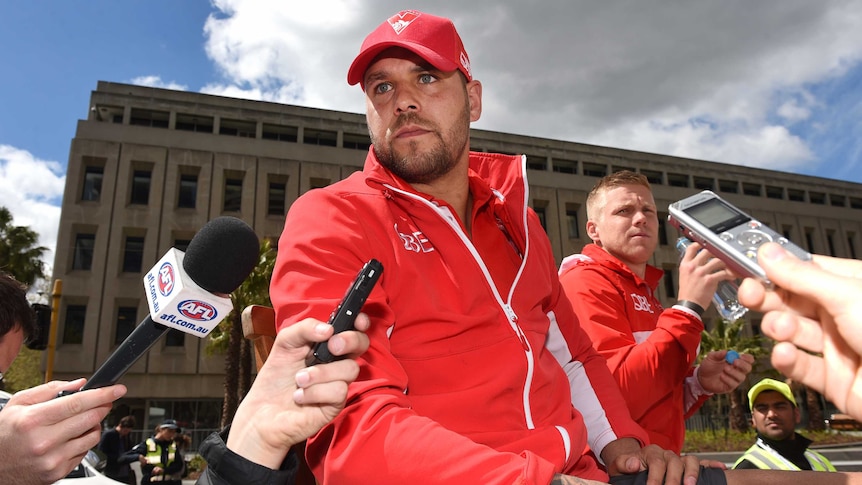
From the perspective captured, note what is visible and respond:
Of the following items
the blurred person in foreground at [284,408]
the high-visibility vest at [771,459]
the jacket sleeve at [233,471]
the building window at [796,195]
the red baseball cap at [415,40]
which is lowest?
the high-visibility vest at [771,459]

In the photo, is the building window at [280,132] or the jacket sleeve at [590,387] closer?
the jacket sleeve at [590,387]

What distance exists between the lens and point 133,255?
109 ft

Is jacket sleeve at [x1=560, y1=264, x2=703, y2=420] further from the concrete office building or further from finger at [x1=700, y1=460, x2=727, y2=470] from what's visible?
the concrete office building

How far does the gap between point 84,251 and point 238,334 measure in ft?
47.5

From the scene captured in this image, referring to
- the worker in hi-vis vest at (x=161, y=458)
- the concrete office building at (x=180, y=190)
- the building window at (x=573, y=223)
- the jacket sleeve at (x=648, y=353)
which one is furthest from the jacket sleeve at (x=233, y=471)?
the building window at (x=573, y=223)

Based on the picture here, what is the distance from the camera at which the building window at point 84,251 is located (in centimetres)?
3234

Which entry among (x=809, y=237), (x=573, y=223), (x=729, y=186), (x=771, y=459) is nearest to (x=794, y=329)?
(x=771, y=459)

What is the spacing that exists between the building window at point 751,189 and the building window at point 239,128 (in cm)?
4124

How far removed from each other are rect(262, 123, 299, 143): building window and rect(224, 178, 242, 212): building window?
15.1ft

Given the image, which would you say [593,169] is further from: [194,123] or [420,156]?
[420,156]

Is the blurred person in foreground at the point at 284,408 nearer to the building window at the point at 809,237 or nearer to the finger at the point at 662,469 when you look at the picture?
the finger at the point at 662,469

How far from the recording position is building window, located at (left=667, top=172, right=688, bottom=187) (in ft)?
160

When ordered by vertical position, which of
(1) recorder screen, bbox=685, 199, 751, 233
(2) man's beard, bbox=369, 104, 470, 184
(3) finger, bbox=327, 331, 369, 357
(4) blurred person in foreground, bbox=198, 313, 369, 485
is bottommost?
(4) blurred person in foreground, bbox=198, 313, 369, 485

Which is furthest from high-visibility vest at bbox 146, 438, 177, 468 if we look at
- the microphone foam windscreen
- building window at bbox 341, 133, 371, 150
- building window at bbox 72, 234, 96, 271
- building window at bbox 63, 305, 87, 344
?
building window at bbox 341, 133, 371, 150
